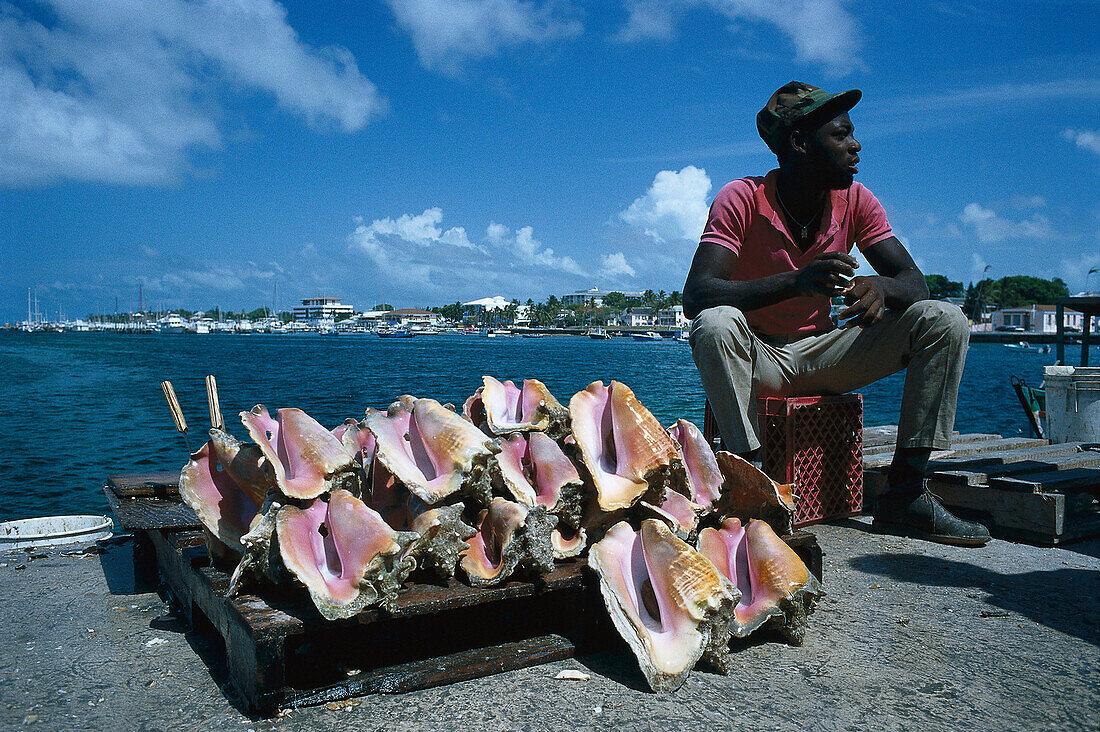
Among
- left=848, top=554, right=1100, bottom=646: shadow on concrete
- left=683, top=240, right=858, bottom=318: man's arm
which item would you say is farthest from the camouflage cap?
left=848, top=554, right=1100, bottom=646: shadow on concrete

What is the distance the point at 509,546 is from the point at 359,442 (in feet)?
2.84

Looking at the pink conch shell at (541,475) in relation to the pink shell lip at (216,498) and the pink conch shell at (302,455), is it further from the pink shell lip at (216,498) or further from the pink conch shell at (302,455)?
the pink shell lip at (216,498)

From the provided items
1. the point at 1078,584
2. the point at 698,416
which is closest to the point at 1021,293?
the point at 698,416

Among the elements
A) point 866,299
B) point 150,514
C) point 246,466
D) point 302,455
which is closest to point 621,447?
point 302,455

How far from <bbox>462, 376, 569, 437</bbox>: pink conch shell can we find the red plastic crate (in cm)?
126

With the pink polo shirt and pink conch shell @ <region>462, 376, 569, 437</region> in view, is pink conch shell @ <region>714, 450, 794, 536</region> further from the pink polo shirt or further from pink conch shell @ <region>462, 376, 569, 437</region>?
the pink polo shirt

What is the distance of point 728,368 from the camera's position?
3.50 metres

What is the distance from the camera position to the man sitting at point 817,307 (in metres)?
3.53

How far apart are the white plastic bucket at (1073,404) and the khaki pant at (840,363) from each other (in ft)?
15.1

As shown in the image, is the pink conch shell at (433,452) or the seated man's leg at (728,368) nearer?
the pink conch shell at (433,452)

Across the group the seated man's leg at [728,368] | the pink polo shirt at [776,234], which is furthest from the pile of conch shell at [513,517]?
the pink polo shirt at [776,234]

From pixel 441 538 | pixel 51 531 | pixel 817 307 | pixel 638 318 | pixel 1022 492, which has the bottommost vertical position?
pixel 51 531

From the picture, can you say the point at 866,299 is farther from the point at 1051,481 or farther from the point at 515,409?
the point at 515,409

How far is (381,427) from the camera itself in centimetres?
256
